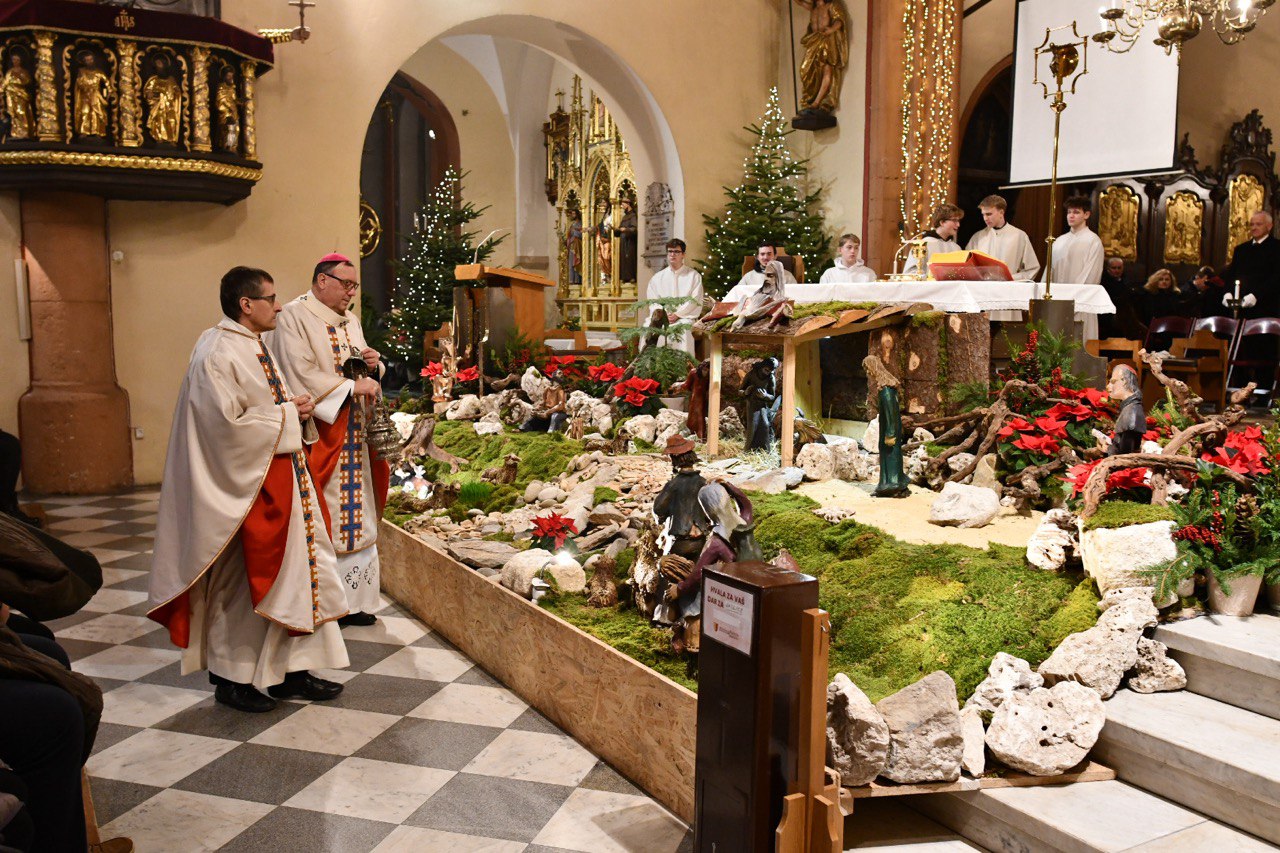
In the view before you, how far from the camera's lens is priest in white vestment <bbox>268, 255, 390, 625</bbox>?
478 centimetres

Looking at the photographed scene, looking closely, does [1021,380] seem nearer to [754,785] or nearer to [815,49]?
[754,785]

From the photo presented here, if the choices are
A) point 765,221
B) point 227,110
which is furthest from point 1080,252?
point 227,110

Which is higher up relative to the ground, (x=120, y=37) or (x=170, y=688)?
(x=120, y=37)

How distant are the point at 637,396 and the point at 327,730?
14.3ft

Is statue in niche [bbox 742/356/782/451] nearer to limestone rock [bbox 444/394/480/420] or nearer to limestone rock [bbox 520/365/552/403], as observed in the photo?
limestone rock [bbox 520/365/552/403]

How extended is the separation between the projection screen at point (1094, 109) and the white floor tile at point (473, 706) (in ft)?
24.7

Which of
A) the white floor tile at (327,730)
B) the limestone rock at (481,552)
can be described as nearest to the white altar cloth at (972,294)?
the limestone rock at (481,552)

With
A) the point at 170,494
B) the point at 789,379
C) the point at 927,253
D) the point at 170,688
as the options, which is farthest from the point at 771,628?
the point at 927,253

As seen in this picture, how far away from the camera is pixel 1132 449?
185 inches

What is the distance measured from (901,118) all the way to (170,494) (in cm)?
883

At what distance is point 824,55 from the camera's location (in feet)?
36.9

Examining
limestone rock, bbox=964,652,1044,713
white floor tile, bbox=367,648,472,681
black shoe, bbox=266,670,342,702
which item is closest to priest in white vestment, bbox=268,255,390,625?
white floor tile, bbox=367,648,472,681

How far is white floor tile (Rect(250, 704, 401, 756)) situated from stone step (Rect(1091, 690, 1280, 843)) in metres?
2.68

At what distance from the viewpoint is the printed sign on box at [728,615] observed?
2.69 m
